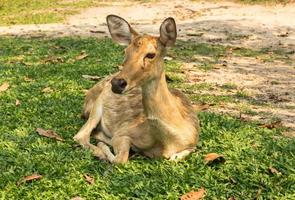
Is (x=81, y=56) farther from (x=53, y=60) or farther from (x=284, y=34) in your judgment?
(x=284, y=34)

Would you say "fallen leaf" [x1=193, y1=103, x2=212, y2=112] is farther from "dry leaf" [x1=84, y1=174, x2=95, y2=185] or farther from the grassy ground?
the grassy ground

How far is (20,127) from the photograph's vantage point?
582cm

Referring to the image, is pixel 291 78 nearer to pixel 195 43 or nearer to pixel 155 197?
pixel 195 43

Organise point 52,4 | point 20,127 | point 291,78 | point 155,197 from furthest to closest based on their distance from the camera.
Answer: point 52,4 → point 291,78 → point 20,127 → point 155,197

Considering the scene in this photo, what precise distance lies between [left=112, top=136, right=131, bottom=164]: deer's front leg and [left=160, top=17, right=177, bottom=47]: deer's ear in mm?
1040

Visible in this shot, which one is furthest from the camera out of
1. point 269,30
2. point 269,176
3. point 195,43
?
point 269,30

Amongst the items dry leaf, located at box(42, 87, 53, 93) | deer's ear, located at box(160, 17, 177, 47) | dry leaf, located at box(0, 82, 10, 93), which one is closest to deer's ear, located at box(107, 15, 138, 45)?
deer's ear, located at box(160, 17, 177, 47)

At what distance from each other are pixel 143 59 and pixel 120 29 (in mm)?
509

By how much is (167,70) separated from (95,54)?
172cm

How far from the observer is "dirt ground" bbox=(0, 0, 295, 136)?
24.7 feet

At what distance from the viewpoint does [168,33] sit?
14.5ft

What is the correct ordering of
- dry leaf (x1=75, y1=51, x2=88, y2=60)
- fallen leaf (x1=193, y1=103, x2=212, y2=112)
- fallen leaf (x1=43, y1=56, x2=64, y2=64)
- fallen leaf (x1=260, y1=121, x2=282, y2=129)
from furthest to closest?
dry leaf (x1=75, y1=51, x2=88, y2=60), fallen leaf (x1=43, y1=56, x2=64, y2=64), fallen leaf (x1=193, y1=103, x2=212, y2=112), fallen leaf (x1=260, y1=121, x2=282, y2=129)

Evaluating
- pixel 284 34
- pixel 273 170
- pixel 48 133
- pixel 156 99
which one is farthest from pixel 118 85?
pixel 284 34

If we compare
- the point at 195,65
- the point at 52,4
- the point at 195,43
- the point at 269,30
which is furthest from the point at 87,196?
the point at 52,4
